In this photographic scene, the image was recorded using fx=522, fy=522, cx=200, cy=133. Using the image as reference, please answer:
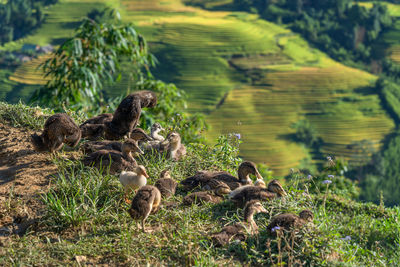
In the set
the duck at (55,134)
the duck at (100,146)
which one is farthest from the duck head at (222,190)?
the duck at (55,134)

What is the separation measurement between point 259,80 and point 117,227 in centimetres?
6698

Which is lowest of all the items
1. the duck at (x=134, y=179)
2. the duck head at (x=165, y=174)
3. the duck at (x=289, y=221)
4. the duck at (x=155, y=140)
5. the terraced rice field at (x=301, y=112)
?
the terraced rice field at (x=301, y=112)

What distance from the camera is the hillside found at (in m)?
4.74

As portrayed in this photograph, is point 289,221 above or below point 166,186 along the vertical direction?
above

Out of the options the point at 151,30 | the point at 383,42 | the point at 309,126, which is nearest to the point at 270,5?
the point at 383,42

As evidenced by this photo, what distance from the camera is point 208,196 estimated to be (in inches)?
232

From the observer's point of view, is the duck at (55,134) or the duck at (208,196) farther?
the duck at (55,134)

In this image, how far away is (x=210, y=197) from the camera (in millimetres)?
5902

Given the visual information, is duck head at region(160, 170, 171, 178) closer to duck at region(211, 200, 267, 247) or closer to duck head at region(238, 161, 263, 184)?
duck head at region(238, 161, 263, 184)

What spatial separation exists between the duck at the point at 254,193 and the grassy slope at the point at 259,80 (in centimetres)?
4939

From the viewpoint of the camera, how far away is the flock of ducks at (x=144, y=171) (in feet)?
16.5

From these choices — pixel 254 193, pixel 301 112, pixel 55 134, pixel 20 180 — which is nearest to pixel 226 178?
pixel 254 193

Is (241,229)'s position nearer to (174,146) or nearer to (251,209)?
(251,209)

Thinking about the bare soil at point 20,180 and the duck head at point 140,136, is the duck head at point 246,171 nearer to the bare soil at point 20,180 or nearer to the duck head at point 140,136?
the duck head at point 140,136
